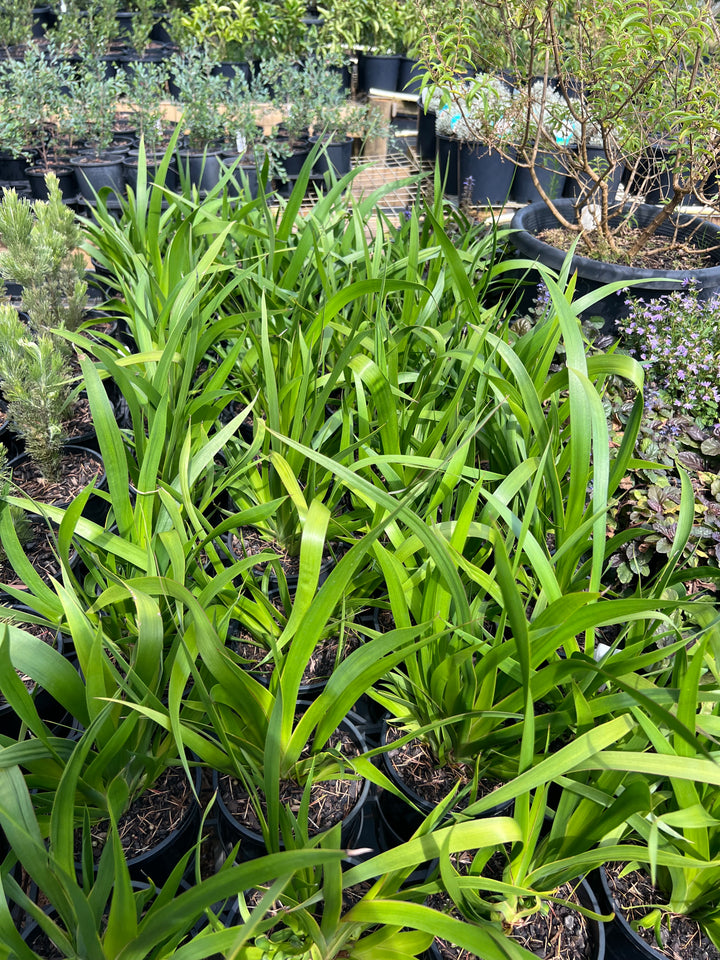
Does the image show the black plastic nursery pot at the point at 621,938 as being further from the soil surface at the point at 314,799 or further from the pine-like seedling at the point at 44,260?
the pine-like seedling at the point at 44,260

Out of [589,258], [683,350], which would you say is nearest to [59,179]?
[589,258]

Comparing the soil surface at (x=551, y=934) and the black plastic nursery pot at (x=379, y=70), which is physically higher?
the black plastic nursery pot at (x=379, y=70)

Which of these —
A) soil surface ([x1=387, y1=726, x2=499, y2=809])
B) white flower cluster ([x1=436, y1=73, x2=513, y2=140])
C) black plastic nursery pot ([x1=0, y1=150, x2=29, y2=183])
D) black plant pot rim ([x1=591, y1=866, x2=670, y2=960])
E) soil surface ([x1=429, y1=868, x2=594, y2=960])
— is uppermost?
white flower cluster ([x1=436, y1=73, x2=513, y2=140])

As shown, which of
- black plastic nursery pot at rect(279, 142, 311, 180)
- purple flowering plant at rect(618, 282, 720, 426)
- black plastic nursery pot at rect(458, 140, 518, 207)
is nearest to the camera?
purple flowering plant at rect(618, 282, 720, 426)

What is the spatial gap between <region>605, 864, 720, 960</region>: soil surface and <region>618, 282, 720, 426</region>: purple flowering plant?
111 cm

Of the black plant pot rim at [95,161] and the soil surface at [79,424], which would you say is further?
the black plant pot rim at [95,161]

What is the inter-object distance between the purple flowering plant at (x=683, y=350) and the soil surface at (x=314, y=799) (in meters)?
1.22

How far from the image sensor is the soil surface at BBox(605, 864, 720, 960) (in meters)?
0.83

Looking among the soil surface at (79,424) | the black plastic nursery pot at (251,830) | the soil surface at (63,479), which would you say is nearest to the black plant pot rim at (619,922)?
the black plastic nursery pot at (251,830)

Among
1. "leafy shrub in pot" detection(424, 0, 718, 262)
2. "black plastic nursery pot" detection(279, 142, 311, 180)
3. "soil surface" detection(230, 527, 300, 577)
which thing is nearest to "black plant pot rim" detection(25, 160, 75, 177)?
"black plastic nursery pot" detection(279, 142, 311, 180)

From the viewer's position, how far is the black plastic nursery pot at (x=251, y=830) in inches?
34.4

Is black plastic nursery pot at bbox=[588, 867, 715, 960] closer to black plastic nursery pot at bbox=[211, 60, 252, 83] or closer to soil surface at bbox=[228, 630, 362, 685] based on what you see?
soil surface at bbox=[228, 630, 362, 685]

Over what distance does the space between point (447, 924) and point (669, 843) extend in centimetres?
33

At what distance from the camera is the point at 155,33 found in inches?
251
